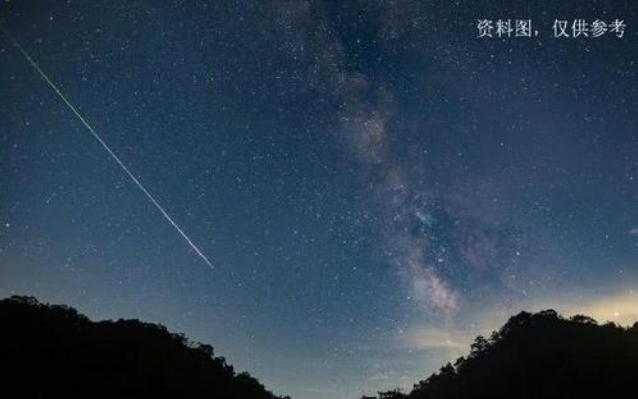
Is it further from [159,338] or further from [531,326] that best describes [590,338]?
[159,338]

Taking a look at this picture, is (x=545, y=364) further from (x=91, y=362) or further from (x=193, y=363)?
(x=91, y=362)

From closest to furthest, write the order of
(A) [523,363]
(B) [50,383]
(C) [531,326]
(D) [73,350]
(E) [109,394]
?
(B) [50,383], (E) [109,394], (D) [73,350], (A) [523,363], (C) [531,326]

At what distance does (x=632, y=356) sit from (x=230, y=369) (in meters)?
34.6

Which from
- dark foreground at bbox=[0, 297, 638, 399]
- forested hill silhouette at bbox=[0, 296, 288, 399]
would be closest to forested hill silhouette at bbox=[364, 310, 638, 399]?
dark foreground at bbox=[0, 297, 638, 399]

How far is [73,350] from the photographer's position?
119 ft

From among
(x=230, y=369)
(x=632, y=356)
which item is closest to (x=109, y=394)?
(x=230, y=369)

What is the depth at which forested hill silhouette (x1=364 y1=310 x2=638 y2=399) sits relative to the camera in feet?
108

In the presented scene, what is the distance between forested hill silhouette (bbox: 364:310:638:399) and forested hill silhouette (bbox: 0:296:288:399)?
18544 mm

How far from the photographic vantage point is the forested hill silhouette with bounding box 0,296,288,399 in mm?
32188

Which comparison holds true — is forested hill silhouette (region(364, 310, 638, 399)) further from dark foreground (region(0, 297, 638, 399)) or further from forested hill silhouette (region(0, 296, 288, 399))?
forested hill silhouette (region(0, 296, 288, 399))

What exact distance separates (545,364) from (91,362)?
32186 mm

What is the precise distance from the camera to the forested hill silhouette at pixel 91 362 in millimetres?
32188

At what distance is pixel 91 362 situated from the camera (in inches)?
1405

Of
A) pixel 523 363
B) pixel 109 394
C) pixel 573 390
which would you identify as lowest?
pixel 109 394
